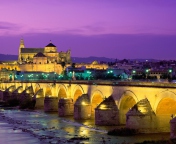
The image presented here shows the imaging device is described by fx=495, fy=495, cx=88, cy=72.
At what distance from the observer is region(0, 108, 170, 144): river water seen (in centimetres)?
2789

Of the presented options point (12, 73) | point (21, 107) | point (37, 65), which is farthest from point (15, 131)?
point (37, 65)

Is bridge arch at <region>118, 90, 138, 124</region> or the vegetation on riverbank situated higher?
bridge arch at <region>118, 90, 138, 124</region>

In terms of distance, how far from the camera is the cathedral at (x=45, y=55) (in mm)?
152625

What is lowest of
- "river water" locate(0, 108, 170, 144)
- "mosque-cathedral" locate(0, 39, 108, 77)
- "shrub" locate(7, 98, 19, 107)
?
"river water" locate(0, 108, 170, 144)

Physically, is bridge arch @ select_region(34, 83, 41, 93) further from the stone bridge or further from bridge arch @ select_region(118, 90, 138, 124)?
bridge arch @ select_region(118, 90, 138, 124)

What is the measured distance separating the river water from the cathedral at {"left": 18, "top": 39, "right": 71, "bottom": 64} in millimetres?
110686

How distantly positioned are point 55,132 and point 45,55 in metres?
125

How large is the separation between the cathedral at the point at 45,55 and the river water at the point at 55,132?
111 meters

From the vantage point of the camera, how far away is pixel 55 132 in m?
32.5

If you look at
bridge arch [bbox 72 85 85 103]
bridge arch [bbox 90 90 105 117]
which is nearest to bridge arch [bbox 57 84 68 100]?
bridge arch [bbox 72 85 85 103]

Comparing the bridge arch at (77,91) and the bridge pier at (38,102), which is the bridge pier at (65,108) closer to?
the bridge arch at (77,91)

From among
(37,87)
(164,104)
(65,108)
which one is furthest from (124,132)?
(37,87)

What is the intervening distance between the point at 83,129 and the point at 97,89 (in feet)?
25.1

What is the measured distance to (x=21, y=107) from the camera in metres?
58.1
